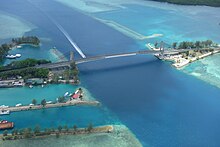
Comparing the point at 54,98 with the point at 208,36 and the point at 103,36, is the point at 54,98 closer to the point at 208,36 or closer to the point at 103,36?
the point at 103,36

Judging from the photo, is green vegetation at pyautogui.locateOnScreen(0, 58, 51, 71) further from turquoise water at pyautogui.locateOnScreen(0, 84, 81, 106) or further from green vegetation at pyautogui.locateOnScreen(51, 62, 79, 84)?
turquoise water at pyautogui.locateOnScreen(0, 84, 81, 106)

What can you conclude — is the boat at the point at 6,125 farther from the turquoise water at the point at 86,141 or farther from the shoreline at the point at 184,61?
the shoreline at the point at 184,61

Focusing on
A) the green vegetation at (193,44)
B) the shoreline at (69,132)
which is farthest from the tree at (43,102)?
the green vegetation at (193,44)

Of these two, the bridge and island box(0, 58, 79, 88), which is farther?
the bridge

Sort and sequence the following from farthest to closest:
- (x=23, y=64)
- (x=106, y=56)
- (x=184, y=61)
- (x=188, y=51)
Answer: (x=188, y=51) < (x=184, y=61) < (x=106, y=56) < (x=23, y=64)

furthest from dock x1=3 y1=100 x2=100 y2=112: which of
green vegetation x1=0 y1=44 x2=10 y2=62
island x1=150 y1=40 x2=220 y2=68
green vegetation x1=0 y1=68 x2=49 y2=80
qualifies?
island x1=150 y1=40 x2=220 y2=68

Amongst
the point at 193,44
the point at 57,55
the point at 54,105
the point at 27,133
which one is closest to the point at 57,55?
the point at 57,55

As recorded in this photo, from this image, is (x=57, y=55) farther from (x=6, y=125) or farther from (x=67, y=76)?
(x=6, y=125)

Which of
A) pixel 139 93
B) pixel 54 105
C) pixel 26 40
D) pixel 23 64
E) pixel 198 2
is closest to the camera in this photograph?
pixel 54 105
